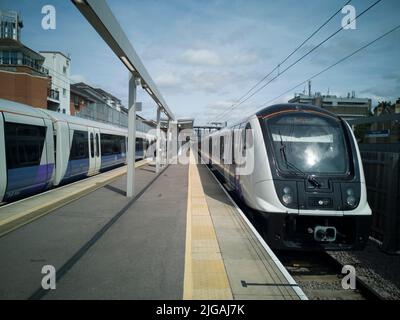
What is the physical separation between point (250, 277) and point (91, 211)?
4.75 meters

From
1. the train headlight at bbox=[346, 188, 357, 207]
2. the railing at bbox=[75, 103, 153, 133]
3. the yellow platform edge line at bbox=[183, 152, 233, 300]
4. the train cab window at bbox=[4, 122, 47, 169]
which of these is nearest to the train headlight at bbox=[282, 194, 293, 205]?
the train headlight at bbox=[346, 188, 357, 207]

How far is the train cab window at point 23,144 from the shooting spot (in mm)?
7646

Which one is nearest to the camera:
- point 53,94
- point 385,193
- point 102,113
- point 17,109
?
point 385,193

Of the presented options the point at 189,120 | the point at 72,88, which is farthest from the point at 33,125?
the point at 72,88

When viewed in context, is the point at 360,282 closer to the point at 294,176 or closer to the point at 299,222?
the point at 299,222

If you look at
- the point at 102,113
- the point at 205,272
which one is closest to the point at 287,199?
the point at 205,272

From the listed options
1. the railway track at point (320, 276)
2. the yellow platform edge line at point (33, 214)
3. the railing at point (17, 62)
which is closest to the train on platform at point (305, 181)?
the railway track at point (320, 276)

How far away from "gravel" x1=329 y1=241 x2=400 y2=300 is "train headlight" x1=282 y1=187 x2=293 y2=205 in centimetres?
171

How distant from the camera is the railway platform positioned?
3.62m

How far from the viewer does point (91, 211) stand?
24.4 feet

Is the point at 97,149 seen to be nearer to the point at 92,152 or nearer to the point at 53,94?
the point at 92,152

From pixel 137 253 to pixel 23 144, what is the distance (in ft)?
17.8

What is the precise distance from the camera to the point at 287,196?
5621 mm

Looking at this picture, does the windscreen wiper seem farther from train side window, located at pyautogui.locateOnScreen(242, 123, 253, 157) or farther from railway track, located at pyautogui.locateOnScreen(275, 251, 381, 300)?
railway track, located at pyautogui.locateOnScreen(275, 251, 381, 300)
